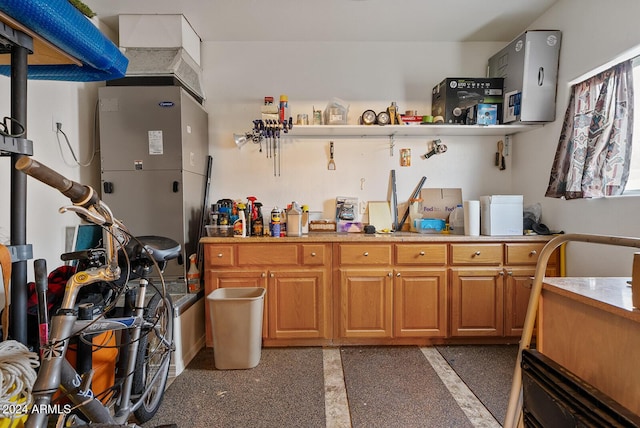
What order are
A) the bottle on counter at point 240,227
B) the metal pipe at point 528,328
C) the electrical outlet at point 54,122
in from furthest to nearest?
1. the bottle on counter at point 240,227
2. the electrical outlet at point 54,122
3. the metal pipe at point 528,328

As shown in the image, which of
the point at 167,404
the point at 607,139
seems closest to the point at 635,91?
the point at 607,139

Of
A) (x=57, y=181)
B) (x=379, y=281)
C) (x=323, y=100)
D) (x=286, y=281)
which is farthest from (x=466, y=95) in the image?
(x=57, y=181)

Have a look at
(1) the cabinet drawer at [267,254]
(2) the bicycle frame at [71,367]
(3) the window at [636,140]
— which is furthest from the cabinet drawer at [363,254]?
(3) the window at [636,140]

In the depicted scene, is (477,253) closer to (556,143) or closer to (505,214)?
(505,214)

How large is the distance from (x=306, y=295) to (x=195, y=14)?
249 cm

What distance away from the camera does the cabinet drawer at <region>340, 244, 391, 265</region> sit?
236 cm

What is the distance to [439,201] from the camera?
2920 millimetres

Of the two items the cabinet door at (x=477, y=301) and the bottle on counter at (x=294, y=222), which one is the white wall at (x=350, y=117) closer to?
the bottle on counter at (x=294, y=222)

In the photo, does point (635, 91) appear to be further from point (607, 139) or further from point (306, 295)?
point (306, 295)

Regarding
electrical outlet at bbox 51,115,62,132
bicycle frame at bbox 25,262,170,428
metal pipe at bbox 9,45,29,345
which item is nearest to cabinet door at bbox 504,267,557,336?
bicycle frame at bbox 25,262,170,428

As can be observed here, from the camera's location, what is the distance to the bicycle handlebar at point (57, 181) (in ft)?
2.46

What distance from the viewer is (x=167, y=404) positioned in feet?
5.74

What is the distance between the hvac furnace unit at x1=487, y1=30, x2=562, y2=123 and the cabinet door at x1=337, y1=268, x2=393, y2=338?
177cm

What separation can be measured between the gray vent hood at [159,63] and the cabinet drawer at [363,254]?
1.95 m
